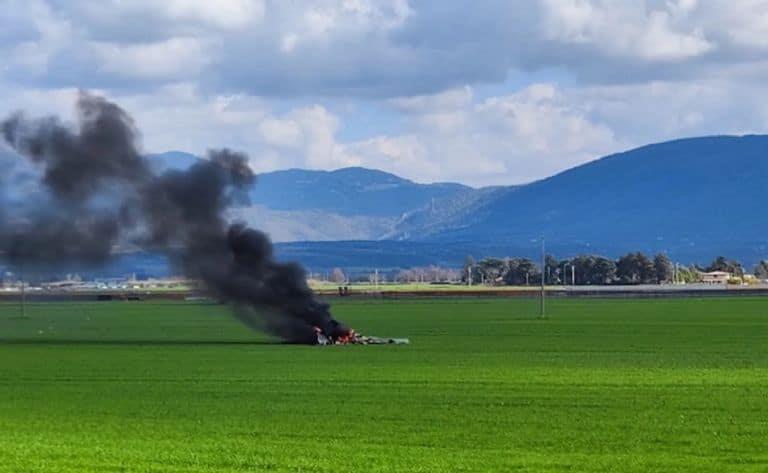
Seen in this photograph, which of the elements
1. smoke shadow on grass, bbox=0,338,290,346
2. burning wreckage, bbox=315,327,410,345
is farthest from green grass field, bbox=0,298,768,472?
burning wreckage, bbox=315,327,410,345

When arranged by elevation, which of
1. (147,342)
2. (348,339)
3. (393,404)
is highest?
(348,339)

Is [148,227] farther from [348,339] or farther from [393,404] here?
[393,404]

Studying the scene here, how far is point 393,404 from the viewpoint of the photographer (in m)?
35.9

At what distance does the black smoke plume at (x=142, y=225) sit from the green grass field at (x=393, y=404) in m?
3.15

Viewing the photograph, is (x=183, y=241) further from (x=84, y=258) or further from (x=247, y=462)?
(x=247, y=462)

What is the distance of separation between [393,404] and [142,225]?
3348cm

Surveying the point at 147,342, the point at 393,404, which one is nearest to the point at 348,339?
the point at 147,342

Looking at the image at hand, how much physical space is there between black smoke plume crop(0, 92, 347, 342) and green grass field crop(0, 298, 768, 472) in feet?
10.3

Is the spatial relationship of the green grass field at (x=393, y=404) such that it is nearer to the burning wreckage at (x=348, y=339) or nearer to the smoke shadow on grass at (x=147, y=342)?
the smoke shadow on grass at (x=147, y=342)

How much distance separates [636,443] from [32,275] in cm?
4720

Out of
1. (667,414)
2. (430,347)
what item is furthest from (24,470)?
(430,347)

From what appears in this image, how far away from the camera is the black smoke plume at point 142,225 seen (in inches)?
2569

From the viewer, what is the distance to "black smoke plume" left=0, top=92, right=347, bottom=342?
65250 millimetres

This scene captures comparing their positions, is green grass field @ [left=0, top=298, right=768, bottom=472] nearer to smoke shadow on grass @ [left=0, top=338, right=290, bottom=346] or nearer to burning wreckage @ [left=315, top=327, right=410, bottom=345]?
smoke shadow on grass @ [left=0, top=338, right=290, bottom=346]
